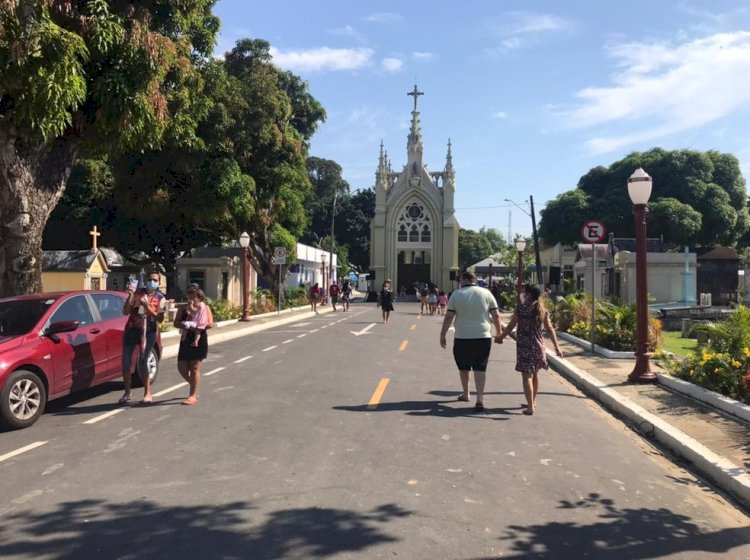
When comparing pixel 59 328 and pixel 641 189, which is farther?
pixel 641 189

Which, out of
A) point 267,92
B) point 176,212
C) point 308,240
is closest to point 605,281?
point 267,92

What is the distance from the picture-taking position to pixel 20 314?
7.89 meters

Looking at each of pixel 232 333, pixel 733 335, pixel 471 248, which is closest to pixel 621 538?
pixel 733 335

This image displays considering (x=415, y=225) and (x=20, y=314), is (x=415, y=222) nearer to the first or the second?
(x=415, y=225)

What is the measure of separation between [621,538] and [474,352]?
3.94 metres

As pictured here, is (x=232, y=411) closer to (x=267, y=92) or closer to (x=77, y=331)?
(x=77, y=331)

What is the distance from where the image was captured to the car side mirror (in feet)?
24.7

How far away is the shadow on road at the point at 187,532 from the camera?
3908mm

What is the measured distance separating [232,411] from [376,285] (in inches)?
2169

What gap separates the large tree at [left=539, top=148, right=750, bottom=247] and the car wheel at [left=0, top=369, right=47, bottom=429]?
150 ft

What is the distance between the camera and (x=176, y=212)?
2783 cm

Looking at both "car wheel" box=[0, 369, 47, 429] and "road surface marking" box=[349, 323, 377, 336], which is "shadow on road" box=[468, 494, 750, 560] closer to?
"car wheel" box=[0, 369, 47, 429]

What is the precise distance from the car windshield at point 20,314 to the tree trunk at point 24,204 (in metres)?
4.44

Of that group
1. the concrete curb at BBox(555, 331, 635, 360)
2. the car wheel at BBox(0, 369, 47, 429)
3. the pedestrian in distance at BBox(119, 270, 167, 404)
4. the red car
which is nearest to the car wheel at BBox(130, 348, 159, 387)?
the red car
